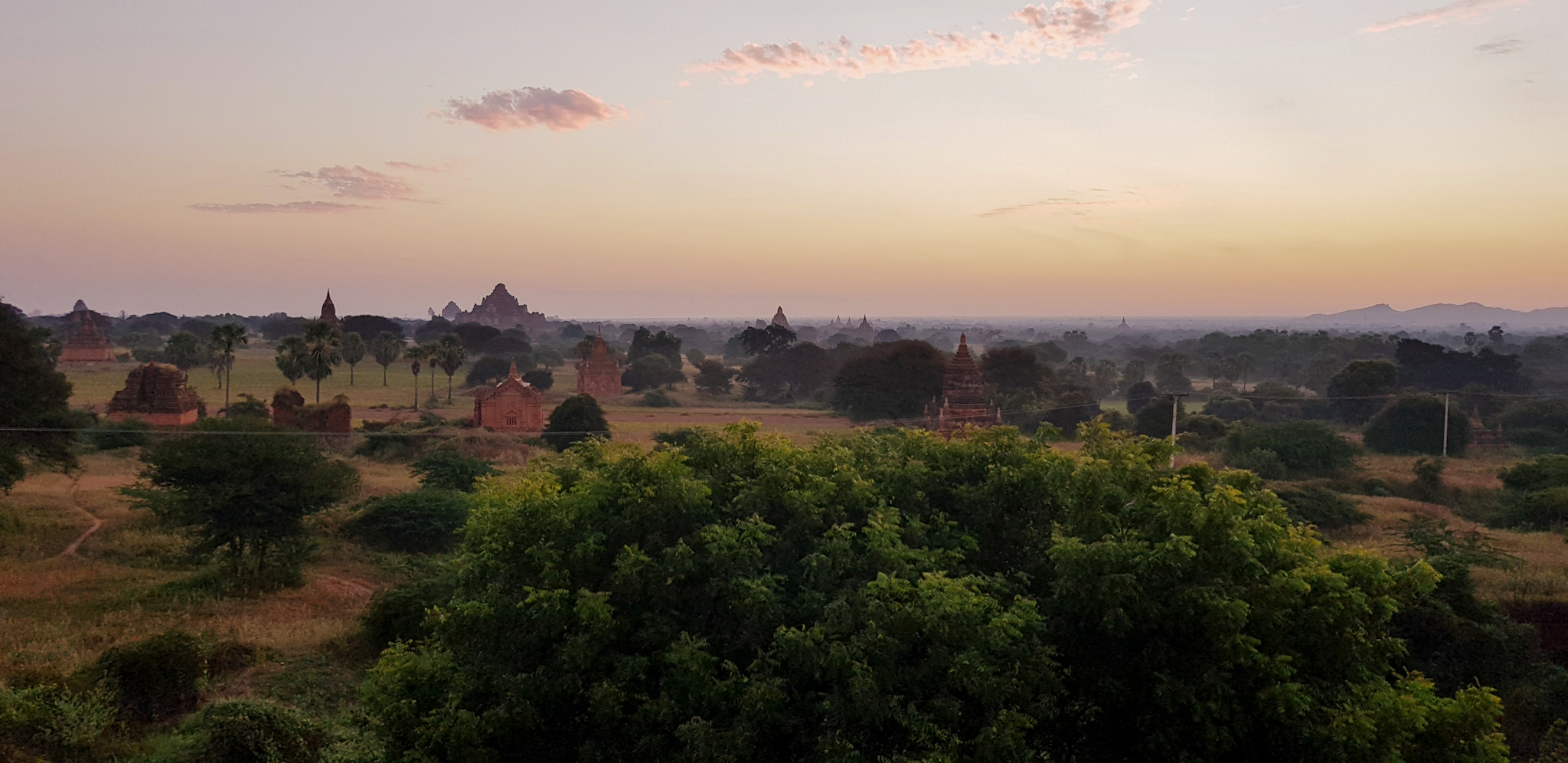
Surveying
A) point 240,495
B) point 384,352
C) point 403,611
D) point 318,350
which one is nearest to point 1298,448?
point 403,611

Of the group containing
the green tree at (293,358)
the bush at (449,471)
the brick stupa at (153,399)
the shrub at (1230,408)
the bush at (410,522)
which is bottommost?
the bush at (410,522)

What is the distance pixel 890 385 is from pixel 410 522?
3761cm

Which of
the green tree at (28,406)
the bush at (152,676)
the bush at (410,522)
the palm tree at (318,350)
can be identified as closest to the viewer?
the bush at (152,676)

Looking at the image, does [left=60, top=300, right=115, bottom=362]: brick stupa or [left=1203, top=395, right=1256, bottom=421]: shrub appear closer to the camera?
[left=1203, top=395, right=1256, bottom=421]: shrub

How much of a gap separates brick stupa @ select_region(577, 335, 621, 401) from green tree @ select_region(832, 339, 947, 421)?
19.3 meters

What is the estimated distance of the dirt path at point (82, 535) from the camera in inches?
799

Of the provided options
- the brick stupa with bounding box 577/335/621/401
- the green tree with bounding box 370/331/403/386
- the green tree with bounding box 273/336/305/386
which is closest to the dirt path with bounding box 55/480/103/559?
the green tree with bounding box 273/336/305/386

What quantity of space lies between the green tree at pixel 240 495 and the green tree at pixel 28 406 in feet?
14.4

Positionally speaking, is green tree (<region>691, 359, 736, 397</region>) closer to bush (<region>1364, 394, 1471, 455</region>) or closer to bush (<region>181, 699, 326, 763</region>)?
bush (<region>1364, 394, 1471, 455</region>)

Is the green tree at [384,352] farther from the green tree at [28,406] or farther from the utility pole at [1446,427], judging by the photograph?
the utility pole at [1446,427]

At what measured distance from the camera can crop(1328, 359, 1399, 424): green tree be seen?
57.9m

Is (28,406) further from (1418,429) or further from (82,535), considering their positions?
(1418,429)

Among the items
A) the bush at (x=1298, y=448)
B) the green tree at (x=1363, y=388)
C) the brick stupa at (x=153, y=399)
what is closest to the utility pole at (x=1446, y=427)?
the bush at (x=1298, y=448)

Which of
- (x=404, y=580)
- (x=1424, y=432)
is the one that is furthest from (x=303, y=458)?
(x=1424, y=432)
